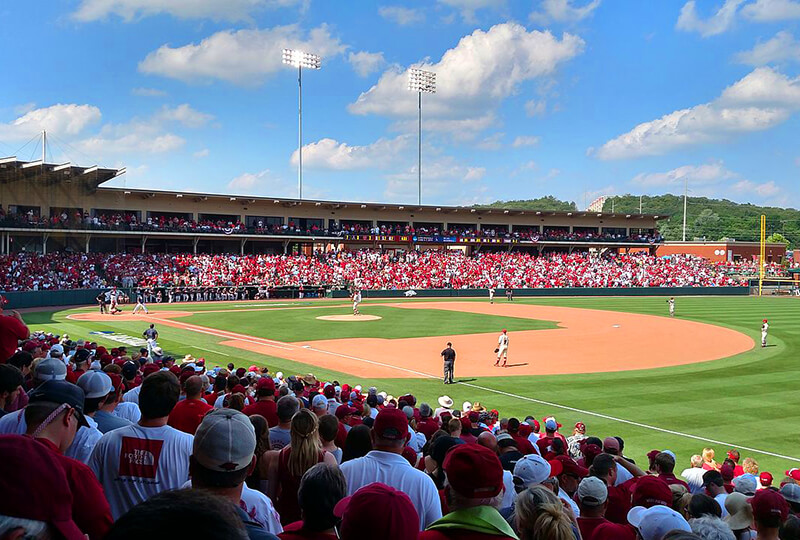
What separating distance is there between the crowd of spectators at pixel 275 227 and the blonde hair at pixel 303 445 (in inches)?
2274

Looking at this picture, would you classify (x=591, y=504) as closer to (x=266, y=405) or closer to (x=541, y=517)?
(x=541, y=517)

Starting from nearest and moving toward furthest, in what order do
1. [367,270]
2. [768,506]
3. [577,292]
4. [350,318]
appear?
[768,506], [350,318], [367,270], [577,292]

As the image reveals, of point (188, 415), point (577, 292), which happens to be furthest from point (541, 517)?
point (577, 292)

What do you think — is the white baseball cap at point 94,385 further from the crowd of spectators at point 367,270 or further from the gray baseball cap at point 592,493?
the crowd of spectators at point 367,270

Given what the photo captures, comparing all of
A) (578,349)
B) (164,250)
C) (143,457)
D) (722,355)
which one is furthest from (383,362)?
(164,250)

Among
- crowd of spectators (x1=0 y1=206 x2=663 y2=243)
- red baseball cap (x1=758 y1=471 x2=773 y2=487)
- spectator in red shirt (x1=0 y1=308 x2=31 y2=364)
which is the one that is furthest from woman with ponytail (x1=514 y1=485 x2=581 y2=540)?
crowd of spectators (x1=0 y1=206 x2=663 y2=243)

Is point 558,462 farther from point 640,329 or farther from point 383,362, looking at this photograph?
point 640,329

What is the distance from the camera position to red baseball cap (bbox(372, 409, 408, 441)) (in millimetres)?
5184

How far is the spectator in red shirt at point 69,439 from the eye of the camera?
2937 millimetres

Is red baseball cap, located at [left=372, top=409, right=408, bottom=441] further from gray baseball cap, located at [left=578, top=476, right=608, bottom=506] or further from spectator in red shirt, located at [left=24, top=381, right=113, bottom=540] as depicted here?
spectator in red shirt, located at [left=24, top=381, right=113, bottom=540]

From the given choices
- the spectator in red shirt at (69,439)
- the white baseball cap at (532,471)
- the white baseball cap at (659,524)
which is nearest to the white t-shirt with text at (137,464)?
the spectator in red shirt at (69,439)

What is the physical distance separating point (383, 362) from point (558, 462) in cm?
1972

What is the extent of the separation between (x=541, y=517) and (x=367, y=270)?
2589 inches

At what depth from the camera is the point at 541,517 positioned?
3.41 meters
